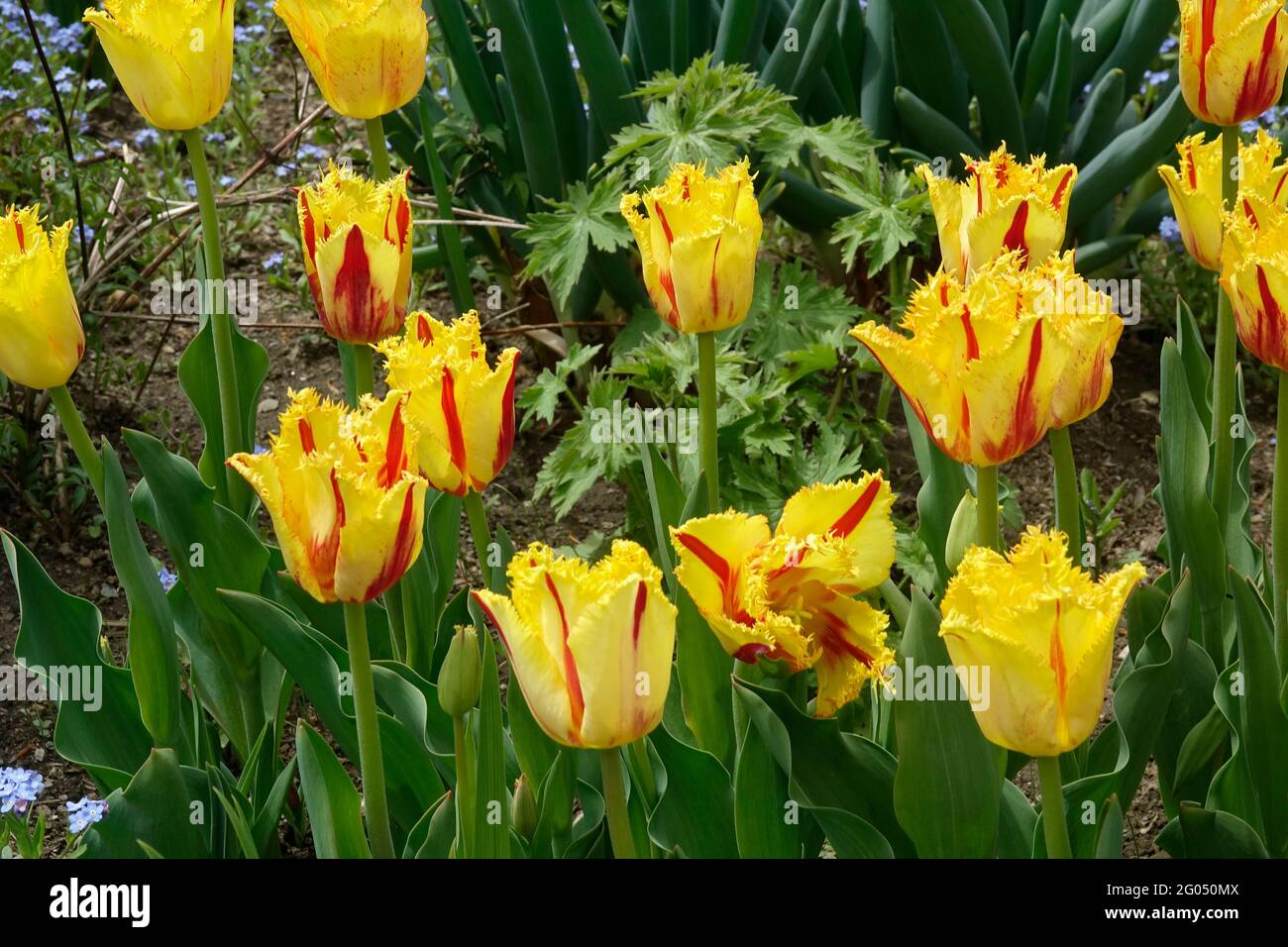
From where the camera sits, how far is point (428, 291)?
342 cm

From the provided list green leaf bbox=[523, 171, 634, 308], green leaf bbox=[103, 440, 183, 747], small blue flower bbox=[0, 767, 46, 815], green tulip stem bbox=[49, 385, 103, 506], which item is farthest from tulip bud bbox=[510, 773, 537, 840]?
green leaf bbox=[523, 171, 634, 308]

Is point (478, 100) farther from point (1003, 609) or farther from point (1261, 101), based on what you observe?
point (1003, 609)

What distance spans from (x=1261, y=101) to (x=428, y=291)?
206 centimetres

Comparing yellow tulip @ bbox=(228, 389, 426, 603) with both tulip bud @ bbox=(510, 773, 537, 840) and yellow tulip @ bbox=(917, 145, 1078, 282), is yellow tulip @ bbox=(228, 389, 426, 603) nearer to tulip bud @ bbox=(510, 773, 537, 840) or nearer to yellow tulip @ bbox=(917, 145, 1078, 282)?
tulip bud @ bbox=(510, 773, 537, 840)

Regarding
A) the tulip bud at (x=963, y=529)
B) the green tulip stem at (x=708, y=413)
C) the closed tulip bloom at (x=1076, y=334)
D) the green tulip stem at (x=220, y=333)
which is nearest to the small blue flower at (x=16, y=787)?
the green tulip stem at (x=220, y=333)

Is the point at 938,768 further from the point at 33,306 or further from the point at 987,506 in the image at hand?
the point at 33,306

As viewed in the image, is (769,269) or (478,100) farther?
(478,100)

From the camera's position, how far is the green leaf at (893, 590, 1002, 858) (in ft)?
A: 4.54

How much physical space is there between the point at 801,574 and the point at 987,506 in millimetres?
194

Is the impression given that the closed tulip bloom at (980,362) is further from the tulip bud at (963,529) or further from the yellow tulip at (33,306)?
the yellow tulip at (33,306)

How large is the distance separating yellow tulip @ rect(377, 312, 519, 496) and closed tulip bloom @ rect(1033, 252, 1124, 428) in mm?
483

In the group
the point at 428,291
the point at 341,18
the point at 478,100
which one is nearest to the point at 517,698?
the point at 341,18

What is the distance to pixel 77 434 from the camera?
1.73m
